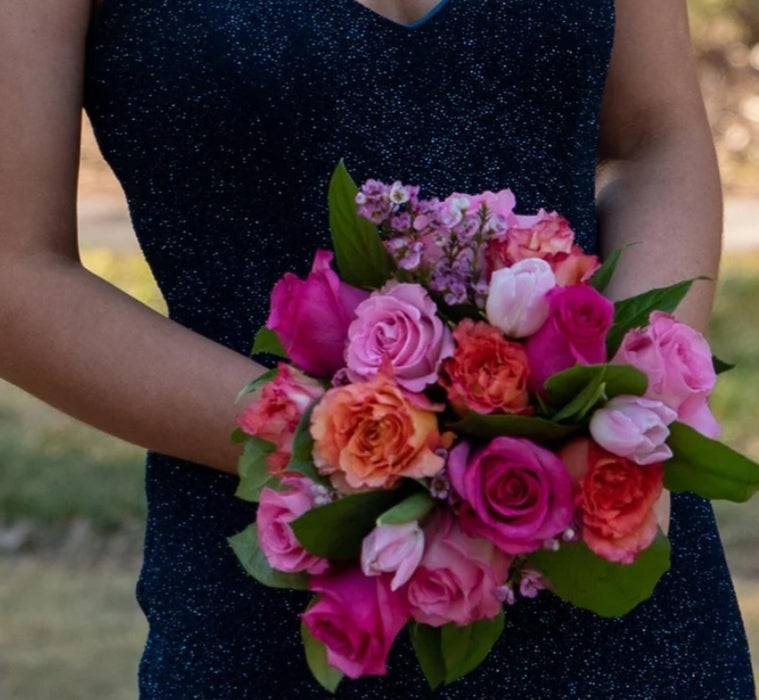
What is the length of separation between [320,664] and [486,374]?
295mm

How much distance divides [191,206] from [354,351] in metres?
0.49

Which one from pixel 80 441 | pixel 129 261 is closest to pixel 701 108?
pixel 80 441

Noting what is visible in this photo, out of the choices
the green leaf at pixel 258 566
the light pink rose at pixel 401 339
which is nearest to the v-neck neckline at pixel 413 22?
the light pink rose at pixel 401 339

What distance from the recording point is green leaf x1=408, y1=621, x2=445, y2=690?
1422 mm

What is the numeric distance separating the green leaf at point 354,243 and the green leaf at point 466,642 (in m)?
0.30

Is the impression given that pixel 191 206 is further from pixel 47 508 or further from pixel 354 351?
pixel 47 508

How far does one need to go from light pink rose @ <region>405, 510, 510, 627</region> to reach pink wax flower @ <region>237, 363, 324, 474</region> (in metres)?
0.14

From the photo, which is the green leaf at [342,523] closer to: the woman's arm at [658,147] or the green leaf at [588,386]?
the green leaf at [588,386]

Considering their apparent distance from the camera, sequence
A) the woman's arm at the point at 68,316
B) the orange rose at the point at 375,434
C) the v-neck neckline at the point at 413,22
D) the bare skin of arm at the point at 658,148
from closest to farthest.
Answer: the orange rose at the point at 375,434 → the woman's arm at the point at 68,316 → the v-neck neckline at the point at 413,22 → the bare skin of arm at the point at 658,148

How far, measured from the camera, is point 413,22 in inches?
72.0

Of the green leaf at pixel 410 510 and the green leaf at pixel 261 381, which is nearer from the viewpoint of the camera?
the green leaf at pixel 410 510

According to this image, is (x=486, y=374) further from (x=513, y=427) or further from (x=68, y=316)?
(x=68, y=316)

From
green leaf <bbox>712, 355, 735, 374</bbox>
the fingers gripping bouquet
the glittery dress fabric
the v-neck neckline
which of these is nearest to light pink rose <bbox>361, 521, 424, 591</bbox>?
the fingers gripping bouquet

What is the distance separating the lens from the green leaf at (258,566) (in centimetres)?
140
